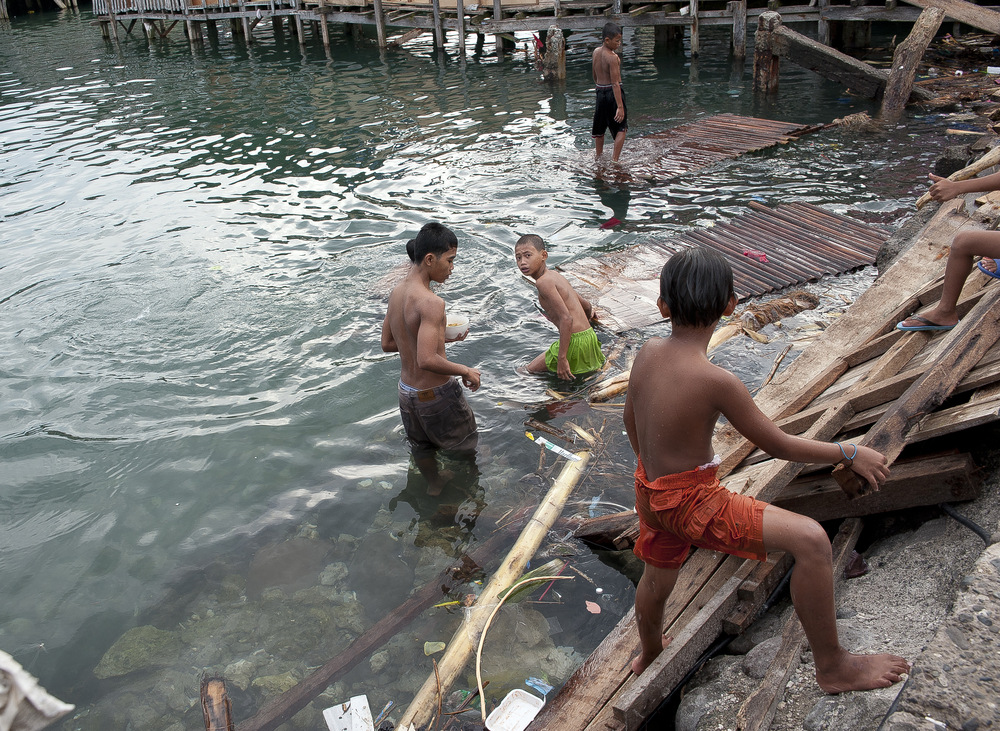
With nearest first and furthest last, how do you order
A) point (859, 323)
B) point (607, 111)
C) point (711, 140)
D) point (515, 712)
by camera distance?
point (515, 712) → point (859, 323) → point (607, 111) → point (711, 140)

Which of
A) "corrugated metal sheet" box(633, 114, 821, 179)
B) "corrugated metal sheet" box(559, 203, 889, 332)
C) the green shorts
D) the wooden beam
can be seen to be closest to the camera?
the green shorts

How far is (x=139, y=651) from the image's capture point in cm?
470

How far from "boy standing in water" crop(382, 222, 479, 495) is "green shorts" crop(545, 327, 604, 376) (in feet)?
4.87

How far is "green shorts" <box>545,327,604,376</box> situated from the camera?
6758 millimetres

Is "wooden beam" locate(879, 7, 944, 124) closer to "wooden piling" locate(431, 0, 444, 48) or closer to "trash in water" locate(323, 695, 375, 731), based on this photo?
"wooden piling" locate(431, 0, 444, 48)

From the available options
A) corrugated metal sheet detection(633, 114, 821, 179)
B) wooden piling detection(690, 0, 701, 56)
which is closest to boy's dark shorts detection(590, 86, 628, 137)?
corrugated metal sheet detection(633, 114, 821, 179)

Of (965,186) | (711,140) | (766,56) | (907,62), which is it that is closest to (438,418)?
(965,186)

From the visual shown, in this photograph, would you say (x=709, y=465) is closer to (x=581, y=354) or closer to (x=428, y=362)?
(x=428, y=362)

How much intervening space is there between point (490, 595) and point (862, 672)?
2456 mm

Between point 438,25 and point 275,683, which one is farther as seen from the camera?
point 438,25

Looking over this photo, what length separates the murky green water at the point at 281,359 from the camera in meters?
4.79

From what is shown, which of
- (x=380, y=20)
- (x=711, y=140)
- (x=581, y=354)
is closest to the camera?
(x=581, y=354)

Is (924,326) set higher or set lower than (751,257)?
higher

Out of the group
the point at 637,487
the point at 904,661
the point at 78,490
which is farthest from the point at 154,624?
the point at 904,661
